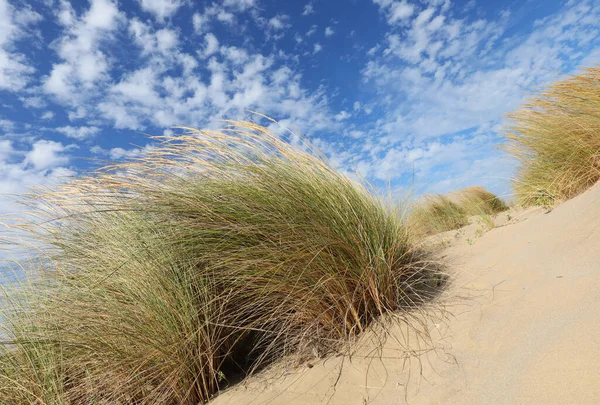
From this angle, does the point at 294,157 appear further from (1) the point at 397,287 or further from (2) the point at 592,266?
(2) the point at 592,266

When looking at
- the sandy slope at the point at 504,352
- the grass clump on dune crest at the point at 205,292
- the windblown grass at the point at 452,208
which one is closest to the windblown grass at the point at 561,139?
the sandy slope at the point at 504,352

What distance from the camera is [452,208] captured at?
721cm

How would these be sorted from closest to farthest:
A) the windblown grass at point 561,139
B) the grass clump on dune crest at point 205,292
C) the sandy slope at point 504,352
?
the sandy slope at point 504,352 < the grass clump on dune crest at point 205,292 < the windblown grass at point 561,139

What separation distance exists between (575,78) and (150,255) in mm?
4419

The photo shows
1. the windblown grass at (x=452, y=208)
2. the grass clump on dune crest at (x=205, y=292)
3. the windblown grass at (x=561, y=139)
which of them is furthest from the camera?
the windblown grass at (x=452, y=208)

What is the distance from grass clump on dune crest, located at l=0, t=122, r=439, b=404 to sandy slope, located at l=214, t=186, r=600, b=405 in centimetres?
23

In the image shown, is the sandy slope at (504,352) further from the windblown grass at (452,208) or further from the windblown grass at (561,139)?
the windblown grass at (452,208)

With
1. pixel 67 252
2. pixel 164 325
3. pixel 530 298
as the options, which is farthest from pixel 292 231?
pixel 67 252

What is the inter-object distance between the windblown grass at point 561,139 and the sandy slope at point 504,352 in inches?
41.8

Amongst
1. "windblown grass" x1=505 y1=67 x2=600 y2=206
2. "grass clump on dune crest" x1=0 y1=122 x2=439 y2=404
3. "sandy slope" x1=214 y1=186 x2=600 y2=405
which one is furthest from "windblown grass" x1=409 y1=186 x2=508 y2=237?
"grass clump on dune crest" x1=0 y1=122 x2=439 y2=404

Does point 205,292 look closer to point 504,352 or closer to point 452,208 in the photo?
point 504,352

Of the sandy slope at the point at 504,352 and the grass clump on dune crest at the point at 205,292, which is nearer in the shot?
the sandy slope at the point at 504,352

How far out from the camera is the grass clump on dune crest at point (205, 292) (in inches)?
76.5

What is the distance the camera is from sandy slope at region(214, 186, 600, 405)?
122 centimetres
